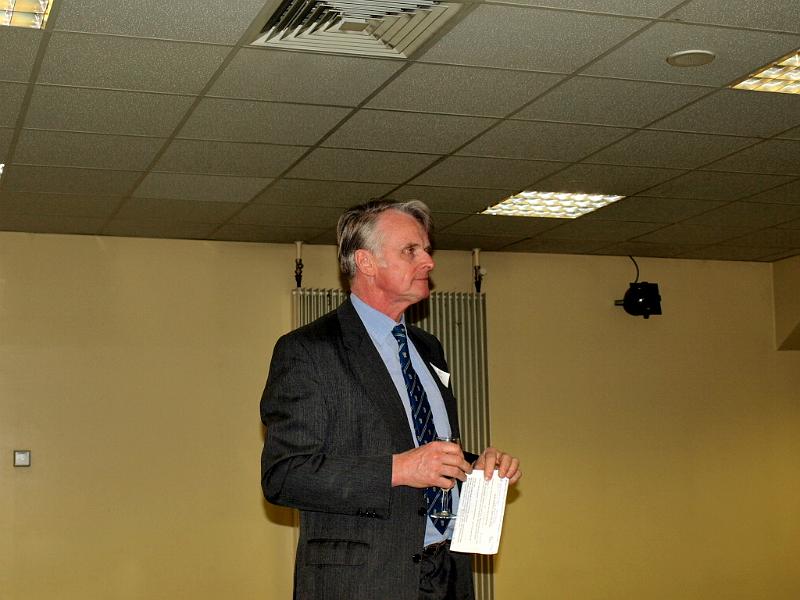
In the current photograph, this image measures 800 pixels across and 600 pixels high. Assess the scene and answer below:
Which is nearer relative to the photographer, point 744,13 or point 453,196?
point 744,13

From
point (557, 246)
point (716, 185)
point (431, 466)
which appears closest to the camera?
point (431, 466)

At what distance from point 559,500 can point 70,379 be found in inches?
142

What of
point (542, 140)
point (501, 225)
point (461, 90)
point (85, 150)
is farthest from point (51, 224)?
point (461, 90)

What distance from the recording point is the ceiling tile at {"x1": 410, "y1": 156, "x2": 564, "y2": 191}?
529 centimetres

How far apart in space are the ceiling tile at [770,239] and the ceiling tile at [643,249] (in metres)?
0.38

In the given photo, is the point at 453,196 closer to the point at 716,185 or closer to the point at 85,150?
the point at 716,185

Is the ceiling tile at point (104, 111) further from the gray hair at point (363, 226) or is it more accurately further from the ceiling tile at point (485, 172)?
the gray hair at point (363, 226)

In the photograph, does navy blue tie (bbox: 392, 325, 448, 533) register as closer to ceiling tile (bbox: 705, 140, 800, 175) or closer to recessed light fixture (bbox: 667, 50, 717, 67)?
recessed light fixture (bbox: 667, 50, 717, 67)

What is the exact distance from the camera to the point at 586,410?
802cm

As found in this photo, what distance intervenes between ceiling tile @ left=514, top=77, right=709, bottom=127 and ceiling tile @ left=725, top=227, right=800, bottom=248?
3.02 meters

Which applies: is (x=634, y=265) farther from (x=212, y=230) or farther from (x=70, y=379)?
(x=70, y=379)

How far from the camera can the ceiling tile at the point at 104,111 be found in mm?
4164

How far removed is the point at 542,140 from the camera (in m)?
4.91

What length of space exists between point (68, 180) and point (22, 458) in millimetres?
2123
